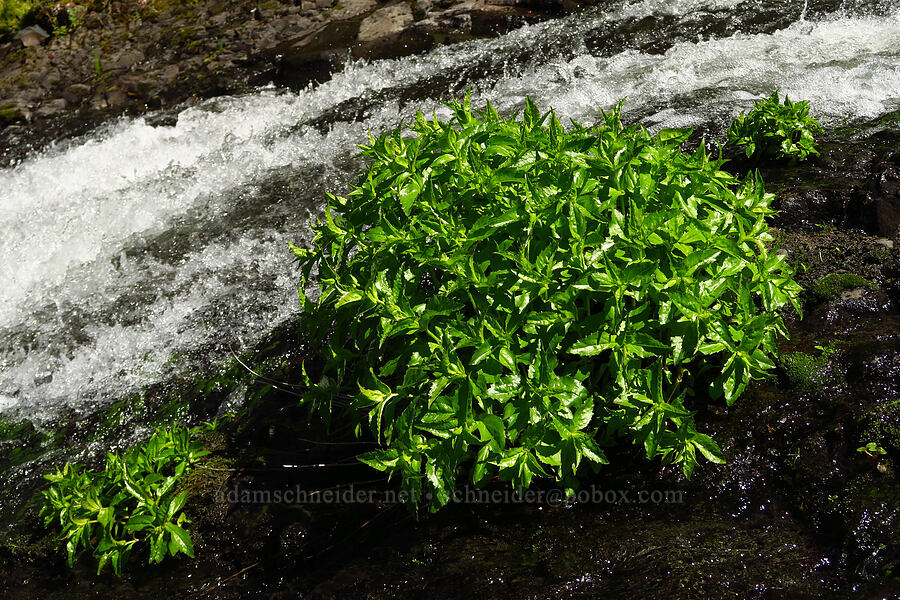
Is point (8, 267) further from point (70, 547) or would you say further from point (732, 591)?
point (732, 591)

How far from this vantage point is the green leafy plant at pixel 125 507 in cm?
332

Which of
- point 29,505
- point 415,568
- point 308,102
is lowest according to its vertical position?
point 29,505

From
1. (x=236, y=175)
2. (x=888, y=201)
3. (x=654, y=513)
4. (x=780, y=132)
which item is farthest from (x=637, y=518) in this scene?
(x=236, y=175)

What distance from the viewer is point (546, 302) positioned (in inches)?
114

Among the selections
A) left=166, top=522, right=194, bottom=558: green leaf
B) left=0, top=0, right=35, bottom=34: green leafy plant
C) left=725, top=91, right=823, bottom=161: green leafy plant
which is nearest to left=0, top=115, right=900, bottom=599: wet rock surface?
left=166, top=522, right=194, bottom=558: green leaf

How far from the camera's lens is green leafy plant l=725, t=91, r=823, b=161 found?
5156 mm

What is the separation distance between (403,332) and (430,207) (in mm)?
553

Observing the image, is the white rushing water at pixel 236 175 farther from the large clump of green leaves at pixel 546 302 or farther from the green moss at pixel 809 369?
the green moss at pixel 809 369

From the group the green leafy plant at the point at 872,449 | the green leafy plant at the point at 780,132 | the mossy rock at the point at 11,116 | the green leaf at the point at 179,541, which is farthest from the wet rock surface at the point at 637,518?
the mossy rock at the point at 11,116

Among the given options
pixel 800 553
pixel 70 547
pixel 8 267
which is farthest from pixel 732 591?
pixel 8 267

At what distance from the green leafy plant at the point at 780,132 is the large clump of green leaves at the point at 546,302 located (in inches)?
87.2

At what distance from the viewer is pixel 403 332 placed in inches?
113

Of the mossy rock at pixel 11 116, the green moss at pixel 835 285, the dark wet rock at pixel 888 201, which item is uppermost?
the mossy rock at pixel 11 116

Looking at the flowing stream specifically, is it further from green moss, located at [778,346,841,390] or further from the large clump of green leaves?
green moss, located at [778,346,841,390]
